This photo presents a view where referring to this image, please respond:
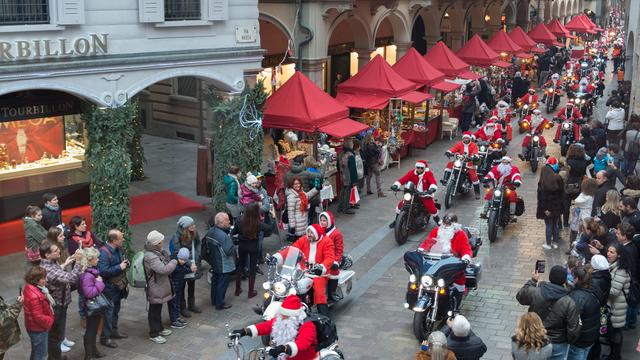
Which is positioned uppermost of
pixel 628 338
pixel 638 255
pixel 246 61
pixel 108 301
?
pixel 246 61

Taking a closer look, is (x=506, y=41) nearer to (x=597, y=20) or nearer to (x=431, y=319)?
(x=431, y=319)

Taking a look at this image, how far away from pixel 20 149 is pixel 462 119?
15.8 metres

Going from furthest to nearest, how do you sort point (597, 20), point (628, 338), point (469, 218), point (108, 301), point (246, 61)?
point (597, 20) < point (469, 218) < point (246, 61) < point (628, 338) < point (108, 301)

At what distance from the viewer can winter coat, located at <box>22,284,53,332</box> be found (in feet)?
25.5

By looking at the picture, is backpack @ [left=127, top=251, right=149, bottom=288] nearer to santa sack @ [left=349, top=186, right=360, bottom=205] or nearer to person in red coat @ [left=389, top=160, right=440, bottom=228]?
person in red coat @ [left=389, top=160, right=440, bottom=228]

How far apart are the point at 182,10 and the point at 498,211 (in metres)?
7.11

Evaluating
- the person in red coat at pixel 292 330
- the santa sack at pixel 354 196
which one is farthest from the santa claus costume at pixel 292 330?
the santa sack at pixel 354 196

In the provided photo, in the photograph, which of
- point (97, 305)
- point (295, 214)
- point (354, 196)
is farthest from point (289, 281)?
point (354, 196)

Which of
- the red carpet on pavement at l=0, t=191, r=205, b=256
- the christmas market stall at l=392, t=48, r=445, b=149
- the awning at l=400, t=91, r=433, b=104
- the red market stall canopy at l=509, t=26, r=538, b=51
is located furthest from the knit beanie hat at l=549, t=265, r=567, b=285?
the red market stall canopy at l=509, t=26, r=538, b=51

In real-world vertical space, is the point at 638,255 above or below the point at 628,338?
above

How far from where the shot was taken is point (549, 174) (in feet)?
42.3

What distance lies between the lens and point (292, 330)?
7.26m

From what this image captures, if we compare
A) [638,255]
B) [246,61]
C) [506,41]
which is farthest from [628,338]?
[506,41]

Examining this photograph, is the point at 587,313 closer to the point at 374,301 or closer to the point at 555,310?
the point at 555,310
